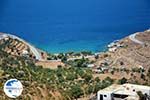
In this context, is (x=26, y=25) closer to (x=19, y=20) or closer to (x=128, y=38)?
(x=19, y=20)

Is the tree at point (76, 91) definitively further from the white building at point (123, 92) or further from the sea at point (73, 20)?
the sea at point (73, 20)

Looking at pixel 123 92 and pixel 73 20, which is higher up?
pixel 73 20

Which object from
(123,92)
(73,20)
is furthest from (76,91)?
(73,20)

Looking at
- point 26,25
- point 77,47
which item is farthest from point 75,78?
point 26,25

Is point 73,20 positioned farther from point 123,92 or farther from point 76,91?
point 123,92

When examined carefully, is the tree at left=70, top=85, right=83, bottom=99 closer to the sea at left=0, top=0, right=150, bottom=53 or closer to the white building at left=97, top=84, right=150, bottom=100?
the white building at left=97, top=84, right=150, bottom=100
